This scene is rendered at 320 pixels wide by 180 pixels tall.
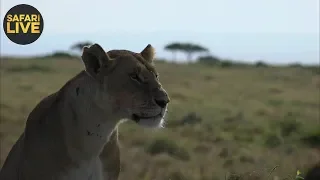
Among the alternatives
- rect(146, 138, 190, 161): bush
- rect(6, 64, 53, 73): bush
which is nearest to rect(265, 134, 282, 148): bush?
rect(146, 138, 190, 161): bush

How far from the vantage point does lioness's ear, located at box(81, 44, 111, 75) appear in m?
4.07

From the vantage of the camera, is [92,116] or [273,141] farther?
[273,141]

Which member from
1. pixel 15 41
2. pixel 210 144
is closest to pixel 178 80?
pixel 210 144

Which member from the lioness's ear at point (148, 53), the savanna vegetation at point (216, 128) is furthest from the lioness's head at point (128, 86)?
the savanna vegetation at point (216, 128)

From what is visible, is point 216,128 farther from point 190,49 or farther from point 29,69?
point 190,49

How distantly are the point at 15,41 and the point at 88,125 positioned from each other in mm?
2860

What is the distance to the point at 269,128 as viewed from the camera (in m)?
16.4

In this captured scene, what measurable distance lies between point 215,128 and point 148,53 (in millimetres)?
11373

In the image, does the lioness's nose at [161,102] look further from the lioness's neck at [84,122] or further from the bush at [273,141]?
the bush at [273,141]

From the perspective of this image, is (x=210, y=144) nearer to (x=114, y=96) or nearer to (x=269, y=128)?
(x=269, y=128)

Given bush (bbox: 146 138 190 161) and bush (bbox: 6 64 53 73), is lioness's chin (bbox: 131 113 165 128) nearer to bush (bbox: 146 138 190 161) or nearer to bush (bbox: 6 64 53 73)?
bush (bbox: 146 138 190 161)

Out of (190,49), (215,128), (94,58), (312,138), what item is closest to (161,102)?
(94,58)

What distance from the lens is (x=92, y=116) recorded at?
425cm

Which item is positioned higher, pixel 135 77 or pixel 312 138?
pixel 135 77
